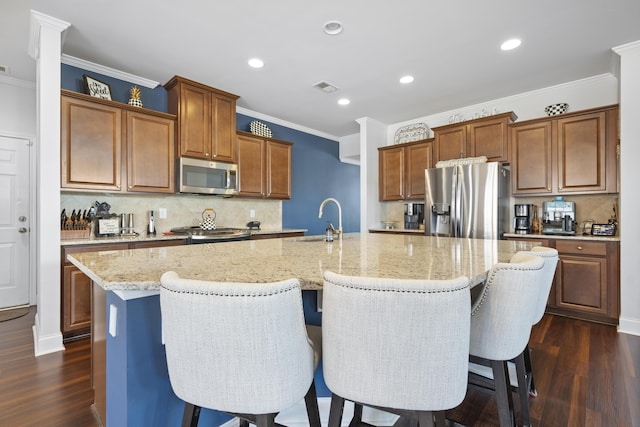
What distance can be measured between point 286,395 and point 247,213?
3938 millimetres

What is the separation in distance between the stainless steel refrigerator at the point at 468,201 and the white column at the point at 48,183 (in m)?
3.92

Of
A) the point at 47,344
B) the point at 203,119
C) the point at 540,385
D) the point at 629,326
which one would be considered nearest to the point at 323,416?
the point at 540,385

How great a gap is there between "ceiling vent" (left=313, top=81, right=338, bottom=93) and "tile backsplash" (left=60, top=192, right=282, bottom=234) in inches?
73.8

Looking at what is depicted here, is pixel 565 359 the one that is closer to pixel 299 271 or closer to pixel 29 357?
pixel 299 271

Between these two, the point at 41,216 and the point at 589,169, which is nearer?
the point at 41,216

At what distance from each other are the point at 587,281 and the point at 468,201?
1.36 meters

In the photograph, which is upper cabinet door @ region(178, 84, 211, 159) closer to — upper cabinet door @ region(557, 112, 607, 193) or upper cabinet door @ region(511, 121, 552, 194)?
upper cabinet door @ region(511, 121, 552, 194)

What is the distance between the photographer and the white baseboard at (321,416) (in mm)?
1483

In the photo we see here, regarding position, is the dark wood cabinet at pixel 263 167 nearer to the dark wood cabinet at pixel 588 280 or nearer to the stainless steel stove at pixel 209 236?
the stainless steel stove at pixel 209 236

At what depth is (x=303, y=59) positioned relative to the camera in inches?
122

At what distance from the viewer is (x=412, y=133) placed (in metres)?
4.93

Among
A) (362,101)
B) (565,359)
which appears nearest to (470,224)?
(565,359)

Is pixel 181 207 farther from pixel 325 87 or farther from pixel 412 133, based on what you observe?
pixel 412 133

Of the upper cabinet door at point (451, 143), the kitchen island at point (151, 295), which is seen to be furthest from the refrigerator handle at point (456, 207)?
the kitchen island at point (151, 295)
